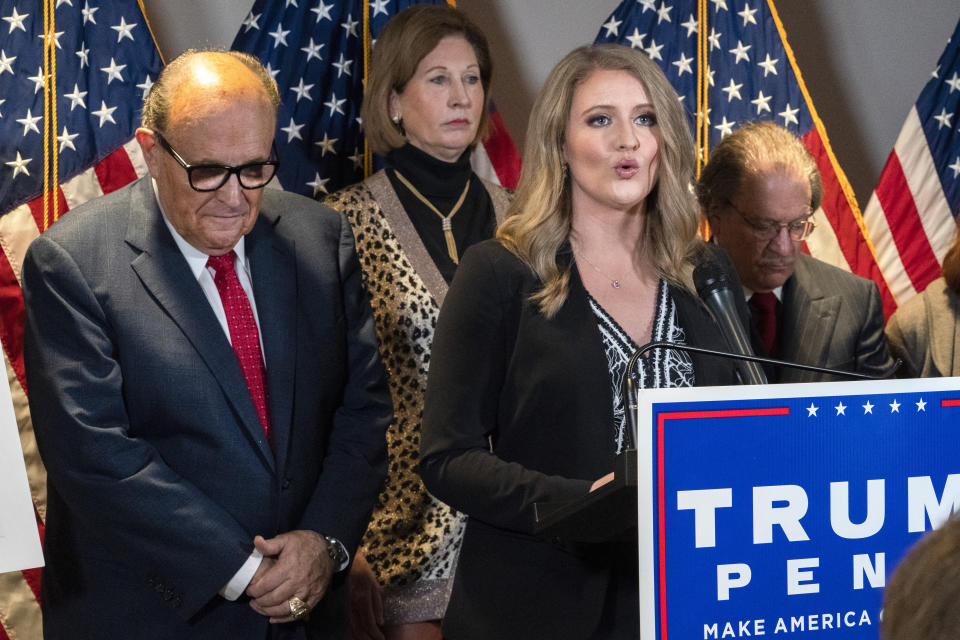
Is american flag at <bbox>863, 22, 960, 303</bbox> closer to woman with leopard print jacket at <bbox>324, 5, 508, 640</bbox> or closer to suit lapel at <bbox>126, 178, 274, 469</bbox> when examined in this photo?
woman with leopard print jacket at <bbox>324, 5, 508, 640</bbox>

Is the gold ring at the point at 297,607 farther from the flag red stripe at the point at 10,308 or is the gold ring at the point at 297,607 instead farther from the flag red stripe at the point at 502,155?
the flag red stripe at the point at 502,155

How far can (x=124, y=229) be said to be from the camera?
227cm

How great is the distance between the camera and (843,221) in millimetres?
4098

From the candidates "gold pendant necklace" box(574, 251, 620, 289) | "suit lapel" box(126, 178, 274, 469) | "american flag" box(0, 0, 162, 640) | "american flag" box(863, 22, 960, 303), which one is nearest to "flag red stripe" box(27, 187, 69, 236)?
"american flag" box(0, 0, 162, 640)

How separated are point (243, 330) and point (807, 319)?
1.49 m

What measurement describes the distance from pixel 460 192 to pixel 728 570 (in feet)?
5.87

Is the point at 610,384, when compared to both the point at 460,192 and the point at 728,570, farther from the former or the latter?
the point at 460,192

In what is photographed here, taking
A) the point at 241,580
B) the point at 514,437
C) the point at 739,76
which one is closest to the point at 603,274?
the point at 514,437

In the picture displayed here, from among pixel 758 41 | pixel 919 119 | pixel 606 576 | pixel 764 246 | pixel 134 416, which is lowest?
pixel 606 576

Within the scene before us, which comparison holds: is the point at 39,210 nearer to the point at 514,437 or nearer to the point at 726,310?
the point at 514,437

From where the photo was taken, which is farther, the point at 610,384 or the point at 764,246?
the point at 764,246

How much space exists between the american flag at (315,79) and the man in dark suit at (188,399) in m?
1.02

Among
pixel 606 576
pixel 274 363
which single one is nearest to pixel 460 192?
pixel 274 363

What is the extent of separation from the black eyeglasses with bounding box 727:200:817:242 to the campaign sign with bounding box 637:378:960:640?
143cm
